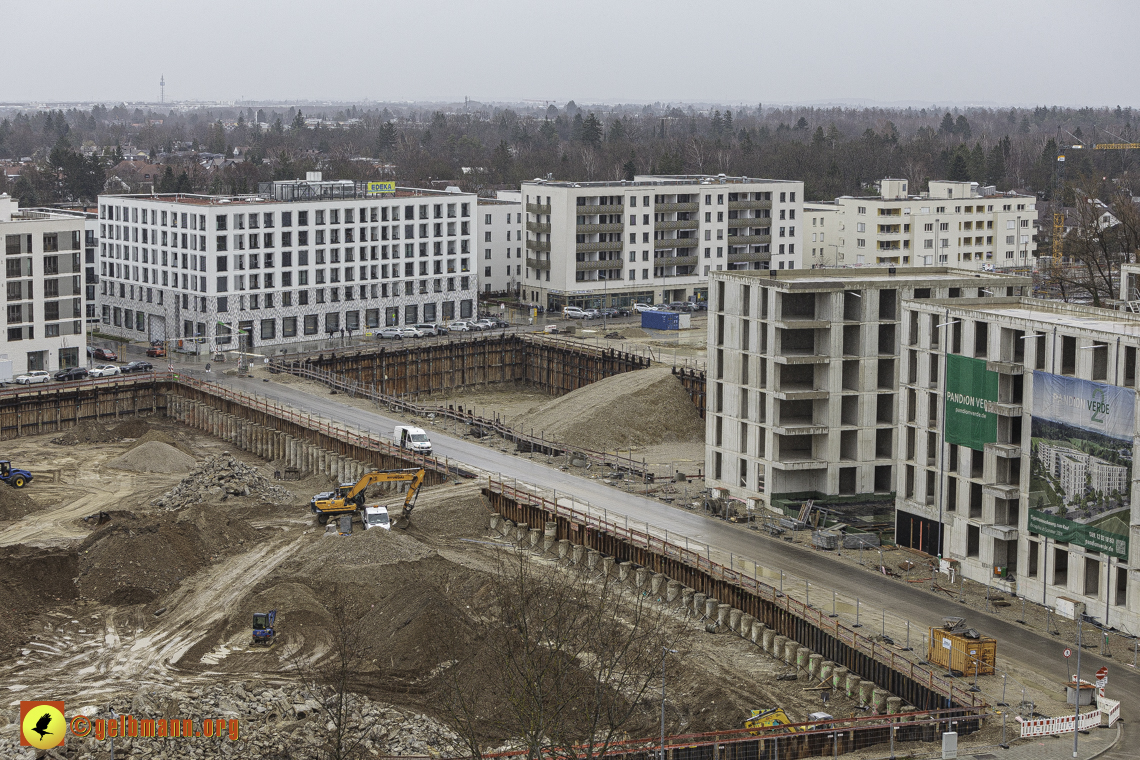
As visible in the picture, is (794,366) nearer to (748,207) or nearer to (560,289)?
(560,289)

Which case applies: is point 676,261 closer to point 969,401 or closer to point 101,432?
point 101,432

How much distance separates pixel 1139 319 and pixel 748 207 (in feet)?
330

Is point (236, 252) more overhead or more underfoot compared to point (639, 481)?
more overhead

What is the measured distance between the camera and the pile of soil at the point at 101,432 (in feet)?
344

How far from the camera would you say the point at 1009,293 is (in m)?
82.7

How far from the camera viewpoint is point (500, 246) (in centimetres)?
16512

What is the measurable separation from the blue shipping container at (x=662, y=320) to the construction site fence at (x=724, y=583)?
59059mm

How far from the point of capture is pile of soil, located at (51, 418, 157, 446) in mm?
104812

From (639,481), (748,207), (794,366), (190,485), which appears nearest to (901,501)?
(794,366)

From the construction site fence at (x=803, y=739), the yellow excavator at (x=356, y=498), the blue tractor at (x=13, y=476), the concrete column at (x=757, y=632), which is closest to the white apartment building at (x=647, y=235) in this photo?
the blue tractor at (x=13, y=476)

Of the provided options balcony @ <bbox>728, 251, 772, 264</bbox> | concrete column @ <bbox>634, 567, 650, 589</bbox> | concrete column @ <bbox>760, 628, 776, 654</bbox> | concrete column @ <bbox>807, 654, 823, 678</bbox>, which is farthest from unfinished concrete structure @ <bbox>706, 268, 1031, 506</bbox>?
balcony @ <bbox>728, 251, 772, 264</bbox>

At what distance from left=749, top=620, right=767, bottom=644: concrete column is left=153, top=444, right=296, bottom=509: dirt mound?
32091 millimetres

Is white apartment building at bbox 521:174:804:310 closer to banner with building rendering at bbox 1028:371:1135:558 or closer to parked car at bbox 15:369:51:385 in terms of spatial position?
parked car at bbox 15:369:51:385

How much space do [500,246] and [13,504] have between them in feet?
285
